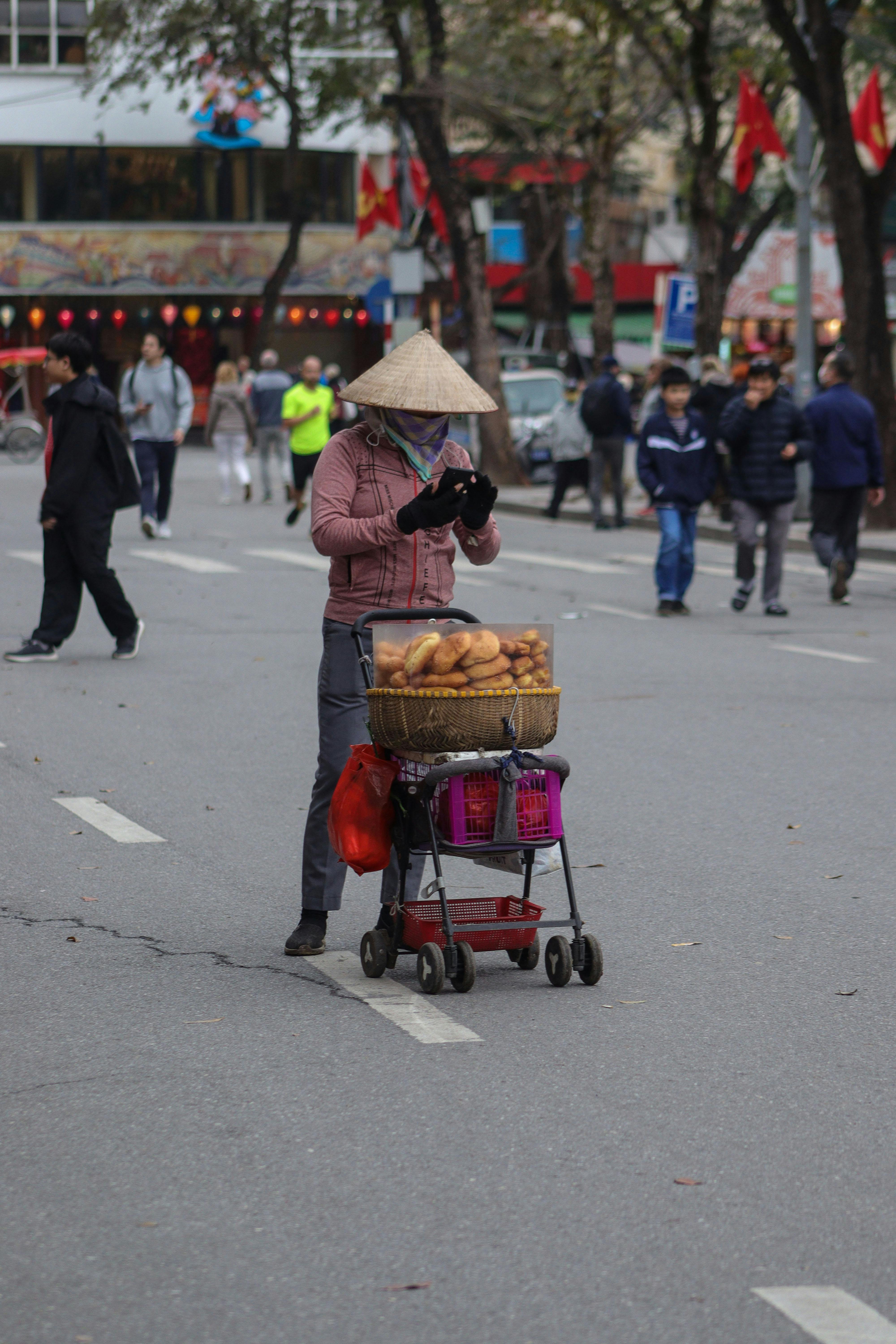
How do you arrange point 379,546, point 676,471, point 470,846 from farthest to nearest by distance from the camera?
point 676,471 → point 379,546 → point 470,846

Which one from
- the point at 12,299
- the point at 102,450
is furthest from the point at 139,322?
the point at 102,450

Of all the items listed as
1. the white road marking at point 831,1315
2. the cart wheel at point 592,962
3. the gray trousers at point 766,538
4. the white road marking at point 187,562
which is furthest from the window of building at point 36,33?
the white road marking at point 831,1315

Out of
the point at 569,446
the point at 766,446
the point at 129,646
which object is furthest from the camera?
the point at 569,446

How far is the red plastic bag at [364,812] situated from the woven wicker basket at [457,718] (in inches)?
4.5

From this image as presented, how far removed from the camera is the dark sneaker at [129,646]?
40.6 feet

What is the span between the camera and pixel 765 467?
1527 centimetres

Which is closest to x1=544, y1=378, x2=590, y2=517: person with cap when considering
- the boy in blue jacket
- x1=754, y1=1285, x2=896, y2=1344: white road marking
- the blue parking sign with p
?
the blue parking sign with p

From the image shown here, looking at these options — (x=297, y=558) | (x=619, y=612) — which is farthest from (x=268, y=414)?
(x=619, y=612)

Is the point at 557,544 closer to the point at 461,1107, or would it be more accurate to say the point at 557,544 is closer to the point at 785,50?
the point at 785,50

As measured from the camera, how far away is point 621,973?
572 centimetres

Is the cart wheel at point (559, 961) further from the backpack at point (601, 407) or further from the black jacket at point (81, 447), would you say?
the backpack at point (601, 407)

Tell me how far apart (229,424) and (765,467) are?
11.0 m

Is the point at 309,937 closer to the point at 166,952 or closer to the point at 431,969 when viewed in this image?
the point at 166,952

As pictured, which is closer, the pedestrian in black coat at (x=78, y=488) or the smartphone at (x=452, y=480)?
the smartphone at (x=452, y=480)
